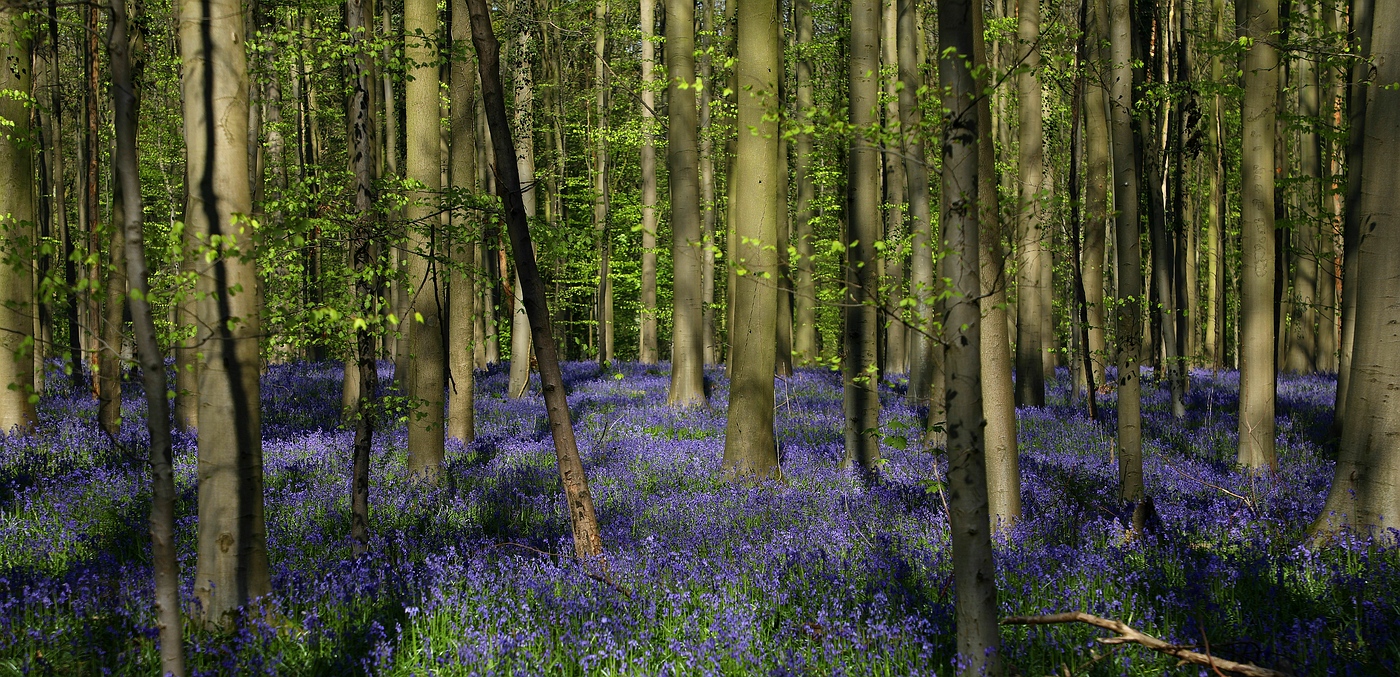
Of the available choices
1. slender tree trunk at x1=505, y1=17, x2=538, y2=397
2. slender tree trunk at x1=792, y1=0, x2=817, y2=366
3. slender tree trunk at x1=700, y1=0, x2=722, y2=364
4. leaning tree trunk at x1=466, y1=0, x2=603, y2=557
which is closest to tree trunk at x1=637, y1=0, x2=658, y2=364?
slender tree trunk at x1=700, y1=0, x2=722, y2=364

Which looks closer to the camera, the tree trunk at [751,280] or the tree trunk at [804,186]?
the tree trunk at [751,280]

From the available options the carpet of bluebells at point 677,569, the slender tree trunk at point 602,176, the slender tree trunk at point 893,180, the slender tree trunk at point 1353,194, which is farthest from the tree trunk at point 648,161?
the slender tree trunk at point 1353,194

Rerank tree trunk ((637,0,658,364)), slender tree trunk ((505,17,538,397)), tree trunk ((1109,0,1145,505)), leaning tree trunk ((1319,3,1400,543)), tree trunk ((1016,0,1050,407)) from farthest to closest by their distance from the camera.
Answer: tree trunk ((637,0,658,364))
slender tree trunk ((505,17,538,397))
tree trunk ((1016,0,1050,407))
tree trunk ((1109,0,1145,505))
leaning tree trunk ((1319,3,1400,543))

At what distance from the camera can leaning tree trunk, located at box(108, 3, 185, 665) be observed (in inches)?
130

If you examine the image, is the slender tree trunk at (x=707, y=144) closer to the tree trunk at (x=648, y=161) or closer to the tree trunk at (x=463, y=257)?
the tree trunk at (x=648, y=161)

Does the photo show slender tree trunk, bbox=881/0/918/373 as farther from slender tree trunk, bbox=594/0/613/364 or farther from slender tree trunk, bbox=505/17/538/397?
slender tree trunk, bbox=505/17/538/397

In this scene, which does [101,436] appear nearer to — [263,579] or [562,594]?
[263,579]

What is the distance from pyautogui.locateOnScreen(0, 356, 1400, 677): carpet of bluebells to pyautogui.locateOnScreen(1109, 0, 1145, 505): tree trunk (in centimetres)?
55

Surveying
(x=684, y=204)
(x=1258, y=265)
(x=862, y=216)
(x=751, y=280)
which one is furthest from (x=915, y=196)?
(x=751, y=280)

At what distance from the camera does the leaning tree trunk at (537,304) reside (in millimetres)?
5969

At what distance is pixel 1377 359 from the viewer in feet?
19.9

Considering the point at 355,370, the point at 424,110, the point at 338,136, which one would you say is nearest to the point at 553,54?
the point at 338,136

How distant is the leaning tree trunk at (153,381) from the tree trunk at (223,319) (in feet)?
1.49

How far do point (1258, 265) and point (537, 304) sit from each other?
28.4ft
